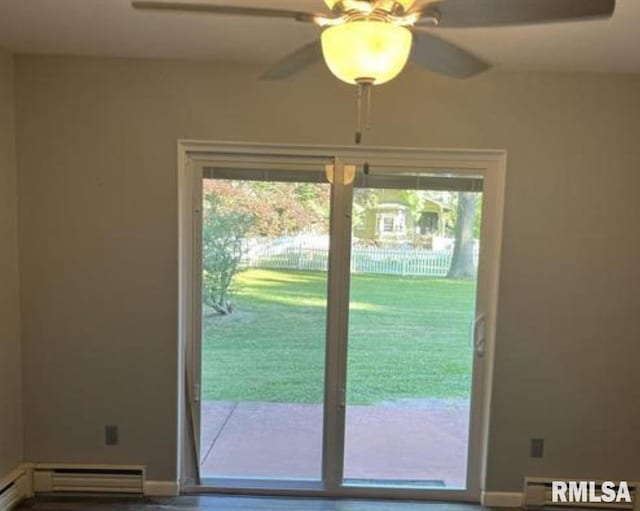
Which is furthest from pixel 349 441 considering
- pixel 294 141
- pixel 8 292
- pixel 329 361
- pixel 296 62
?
pixel 296 62

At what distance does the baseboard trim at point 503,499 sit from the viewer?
295cm

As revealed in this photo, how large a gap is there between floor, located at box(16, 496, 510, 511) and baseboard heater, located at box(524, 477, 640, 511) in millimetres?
270

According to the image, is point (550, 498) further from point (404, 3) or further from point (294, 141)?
point (404, 3)

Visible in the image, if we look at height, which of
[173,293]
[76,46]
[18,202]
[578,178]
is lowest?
[173,293]

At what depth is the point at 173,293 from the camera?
2.84 meters

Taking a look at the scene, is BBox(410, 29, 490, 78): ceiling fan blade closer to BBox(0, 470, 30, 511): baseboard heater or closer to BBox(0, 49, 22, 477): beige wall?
BBox(0, 49, 22, 477): beige wall

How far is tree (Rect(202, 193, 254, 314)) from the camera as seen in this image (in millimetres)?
2924

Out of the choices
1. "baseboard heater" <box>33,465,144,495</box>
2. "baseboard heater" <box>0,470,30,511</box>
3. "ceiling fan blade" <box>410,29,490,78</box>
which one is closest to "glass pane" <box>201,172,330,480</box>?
"baseboard heater" <box>33,465,144,495</box>

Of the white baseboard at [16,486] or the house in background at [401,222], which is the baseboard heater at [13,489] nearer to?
the white baseboard at [16,486]

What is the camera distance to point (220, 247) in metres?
2.96

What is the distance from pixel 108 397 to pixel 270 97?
189 centimetres

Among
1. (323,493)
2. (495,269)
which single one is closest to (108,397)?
(323,493)

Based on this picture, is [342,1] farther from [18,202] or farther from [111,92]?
[18,202]

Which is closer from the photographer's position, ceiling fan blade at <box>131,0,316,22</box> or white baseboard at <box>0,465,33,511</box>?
ceiling fan blade at <box>131,0,316,22</box>
